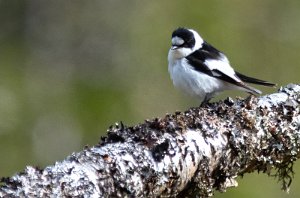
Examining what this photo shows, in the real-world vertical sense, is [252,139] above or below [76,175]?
above

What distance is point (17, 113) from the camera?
13.0 meters

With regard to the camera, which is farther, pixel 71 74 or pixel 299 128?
pixel 71 74

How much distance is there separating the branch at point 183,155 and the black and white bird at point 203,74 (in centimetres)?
118

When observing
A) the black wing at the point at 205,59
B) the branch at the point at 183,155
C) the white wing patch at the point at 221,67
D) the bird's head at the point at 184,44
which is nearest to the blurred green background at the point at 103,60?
the bird's head at the point at 184,44

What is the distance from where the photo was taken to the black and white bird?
240 inches

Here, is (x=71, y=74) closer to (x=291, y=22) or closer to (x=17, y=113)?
(x=17, y=113)

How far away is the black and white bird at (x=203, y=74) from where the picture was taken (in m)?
6.09

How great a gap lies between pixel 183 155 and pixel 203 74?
209cm

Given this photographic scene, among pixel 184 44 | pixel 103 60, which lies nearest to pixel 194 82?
pixel 184 44

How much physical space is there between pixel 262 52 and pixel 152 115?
2849mm

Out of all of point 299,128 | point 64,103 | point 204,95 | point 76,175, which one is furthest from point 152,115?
point 76,175

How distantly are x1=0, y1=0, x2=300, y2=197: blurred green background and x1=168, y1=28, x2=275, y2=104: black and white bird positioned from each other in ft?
16.9

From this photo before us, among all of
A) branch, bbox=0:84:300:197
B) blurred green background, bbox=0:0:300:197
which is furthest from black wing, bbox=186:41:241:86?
blurred green background, bbox=0:0:300:197

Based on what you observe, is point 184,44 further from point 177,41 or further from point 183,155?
point 183,155
